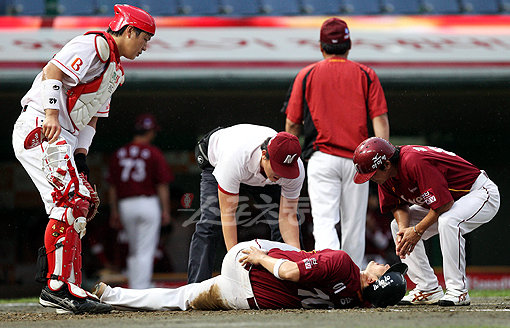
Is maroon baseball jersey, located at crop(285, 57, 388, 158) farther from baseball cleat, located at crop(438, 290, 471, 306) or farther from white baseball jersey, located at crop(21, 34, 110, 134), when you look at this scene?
white baseball jersey, located at crop(21, 34, 110, 134)

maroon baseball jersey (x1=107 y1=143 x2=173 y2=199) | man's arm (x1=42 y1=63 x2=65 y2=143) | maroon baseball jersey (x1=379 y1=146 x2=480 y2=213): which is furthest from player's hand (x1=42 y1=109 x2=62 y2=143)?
maroon baseball jersey (x1=107 y1=143 x2=173 y2=199)

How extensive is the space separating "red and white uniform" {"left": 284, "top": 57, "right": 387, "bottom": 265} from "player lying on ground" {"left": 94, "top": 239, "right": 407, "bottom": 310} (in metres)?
0.88

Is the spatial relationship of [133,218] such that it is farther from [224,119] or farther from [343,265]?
[343,265]

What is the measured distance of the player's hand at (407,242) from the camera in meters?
4.79

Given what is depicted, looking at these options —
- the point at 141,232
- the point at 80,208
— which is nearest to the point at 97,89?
the point at 80,208

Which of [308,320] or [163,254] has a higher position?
[308,320]

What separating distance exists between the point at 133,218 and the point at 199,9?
91.7 inches

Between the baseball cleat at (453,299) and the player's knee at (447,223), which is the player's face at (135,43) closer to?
the player's knee at (447,223)

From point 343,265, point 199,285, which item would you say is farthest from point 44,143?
point 343,265

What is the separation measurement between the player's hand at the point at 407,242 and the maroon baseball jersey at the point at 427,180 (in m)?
0.21

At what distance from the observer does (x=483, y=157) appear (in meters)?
8.58

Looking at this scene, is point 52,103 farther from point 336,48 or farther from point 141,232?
point 141,232

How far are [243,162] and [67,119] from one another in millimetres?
1041

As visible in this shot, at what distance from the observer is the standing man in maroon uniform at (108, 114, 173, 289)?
7.52m
